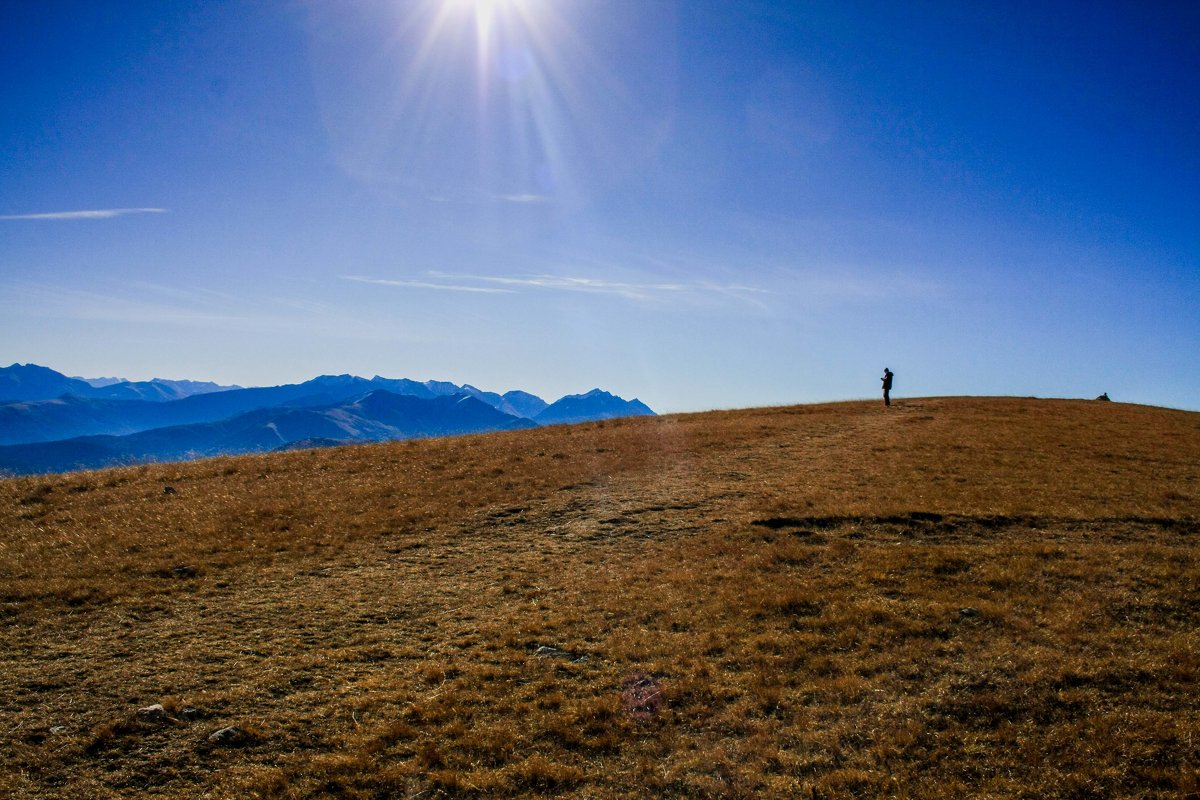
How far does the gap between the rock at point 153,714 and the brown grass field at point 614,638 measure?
19 cm

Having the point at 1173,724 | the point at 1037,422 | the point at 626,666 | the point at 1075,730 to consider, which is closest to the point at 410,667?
the point at 626,666

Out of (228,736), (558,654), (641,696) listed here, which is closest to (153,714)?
(228,736)

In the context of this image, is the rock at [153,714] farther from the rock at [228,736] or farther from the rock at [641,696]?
the rock at [641,696]

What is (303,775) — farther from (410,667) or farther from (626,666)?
(626,666)

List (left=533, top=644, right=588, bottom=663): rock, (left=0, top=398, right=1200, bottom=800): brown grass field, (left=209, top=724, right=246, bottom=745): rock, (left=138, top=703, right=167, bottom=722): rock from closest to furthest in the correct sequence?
(left=0, top=398, right=1200, bottom=800): brown grass field < (left=209, top=724, right=246, bottom=745): rock < (left=138, top=703, right=167, bottom=722): rock < (left=533, top=644, right=588, bottom=663): rock

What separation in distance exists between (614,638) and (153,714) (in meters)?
9.11

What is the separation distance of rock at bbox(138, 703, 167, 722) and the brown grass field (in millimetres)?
192

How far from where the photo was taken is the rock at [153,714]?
10781 mm

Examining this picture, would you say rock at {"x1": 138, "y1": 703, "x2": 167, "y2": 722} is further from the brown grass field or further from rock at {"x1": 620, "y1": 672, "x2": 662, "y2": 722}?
rock at {"x1": 620, "y1": 672, "x2": 662, "y2": 722}

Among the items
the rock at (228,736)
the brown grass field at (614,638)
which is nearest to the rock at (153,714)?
the brown grass field at (614,638)

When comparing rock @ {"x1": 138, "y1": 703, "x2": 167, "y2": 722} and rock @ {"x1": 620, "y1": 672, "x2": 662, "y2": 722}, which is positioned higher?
rock @ {"x1": 620, "y1": 672, "x2": 662, "y2": 722}

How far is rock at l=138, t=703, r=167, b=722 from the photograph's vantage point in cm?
1078

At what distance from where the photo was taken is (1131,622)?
13.0 metres

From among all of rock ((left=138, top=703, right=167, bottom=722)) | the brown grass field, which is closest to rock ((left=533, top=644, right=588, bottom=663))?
the brown grass field
